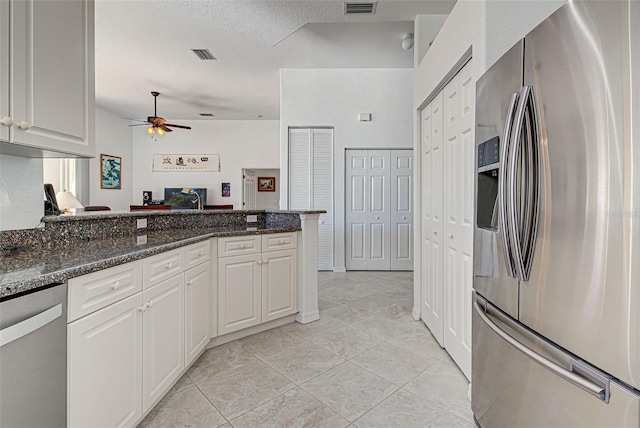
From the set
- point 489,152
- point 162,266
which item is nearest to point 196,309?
point 162,266

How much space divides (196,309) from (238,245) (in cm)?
56

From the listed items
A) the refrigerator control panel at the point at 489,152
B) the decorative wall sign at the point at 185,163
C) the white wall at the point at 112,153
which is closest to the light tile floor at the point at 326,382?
the refrigerator control panel at the point at 489,152

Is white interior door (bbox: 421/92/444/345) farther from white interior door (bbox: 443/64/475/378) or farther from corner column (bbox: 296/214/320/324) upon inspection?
corner column (bbox: 296/214/320/324)

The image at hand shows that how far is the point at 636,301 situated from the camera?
696 mm

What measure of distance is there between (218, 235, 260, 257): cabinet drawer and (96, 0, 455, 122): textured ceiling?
2.35 m

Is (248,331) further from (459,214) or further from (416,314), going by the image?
(459,214)

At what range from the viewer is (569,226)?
2.85 ft

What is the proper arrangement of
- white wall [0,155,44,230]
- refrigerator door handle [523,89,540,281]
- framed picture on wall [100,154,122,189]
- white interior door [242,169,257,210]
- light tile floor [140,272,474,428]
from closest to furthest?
refrigerator door handle [523,89,540,281]
white wall [0,155,44,230]
light tile floor [140,272,474,428]
framed picture on wall [100,154,122,189]
white interior door [242,169,257,210]

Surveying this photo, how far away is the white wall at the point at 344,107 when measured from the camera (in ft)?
15.9

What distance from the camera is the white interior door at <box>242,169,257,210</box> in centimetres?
783

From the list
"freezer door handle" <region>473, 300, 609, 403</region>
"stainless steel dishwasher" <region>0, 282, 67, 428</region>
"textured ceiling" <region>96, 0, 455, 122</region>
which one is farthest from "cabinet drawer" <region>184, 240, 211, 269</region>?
"textured ceiling" <region>96, 0, 455, 122</region>

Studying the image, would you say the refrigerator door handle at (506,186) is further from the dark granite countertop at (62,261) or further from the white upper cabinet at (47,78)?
the white upper cabinet at (47,78)

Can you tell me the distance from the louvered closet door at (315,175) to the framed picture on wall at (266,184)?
4191mm

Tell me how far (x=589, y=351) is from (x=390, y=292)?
3.04 metres
